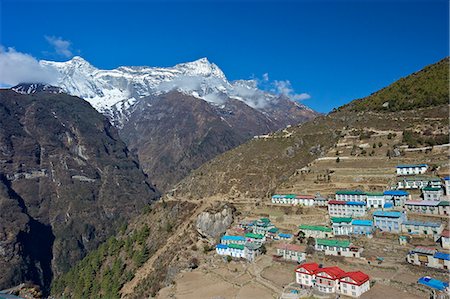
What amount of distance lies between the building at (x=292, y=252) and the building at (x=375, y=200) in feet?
41.9

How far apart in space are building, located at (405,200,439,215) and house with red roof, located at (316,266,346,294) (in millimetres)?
15618

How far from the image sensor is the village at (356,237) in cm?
4281

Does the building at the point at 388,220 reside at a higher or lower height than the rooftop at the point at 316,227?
higher

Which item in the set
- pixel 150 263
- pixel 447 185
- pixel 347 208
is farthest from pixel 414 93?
pixel 150 263

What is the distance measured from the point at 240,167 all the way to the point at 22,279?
85.1 m

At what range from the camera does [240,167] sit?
92500 millimetres

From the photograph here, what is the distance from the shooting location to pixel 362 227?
175ft

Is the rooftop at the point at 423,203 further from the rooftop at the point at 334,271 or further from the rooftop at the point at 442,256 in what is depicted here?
the rooftop at the point at 334,271

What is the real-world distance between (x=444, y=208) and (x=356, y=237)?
11037 millimetres

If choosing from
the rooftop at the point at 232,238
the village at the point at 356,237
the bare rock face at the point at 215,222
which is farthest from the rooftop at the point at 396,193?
the bare rock face at the point at 215,222

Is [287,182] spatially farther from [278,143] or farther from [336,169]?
[278,143]

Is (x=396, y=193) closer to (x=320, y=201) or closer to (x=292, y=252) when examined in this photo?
(x=320, y=201)

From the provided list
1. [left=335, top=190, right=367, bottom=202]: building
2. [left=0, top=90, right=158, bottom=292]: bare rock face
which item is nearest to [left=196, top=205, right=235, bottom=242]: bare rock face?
[left=335, top=190, right=367, bottom=202]: building

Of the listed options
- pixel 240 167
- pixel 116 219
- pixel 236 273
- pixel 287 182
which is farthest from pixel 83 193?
pixel 236 273
